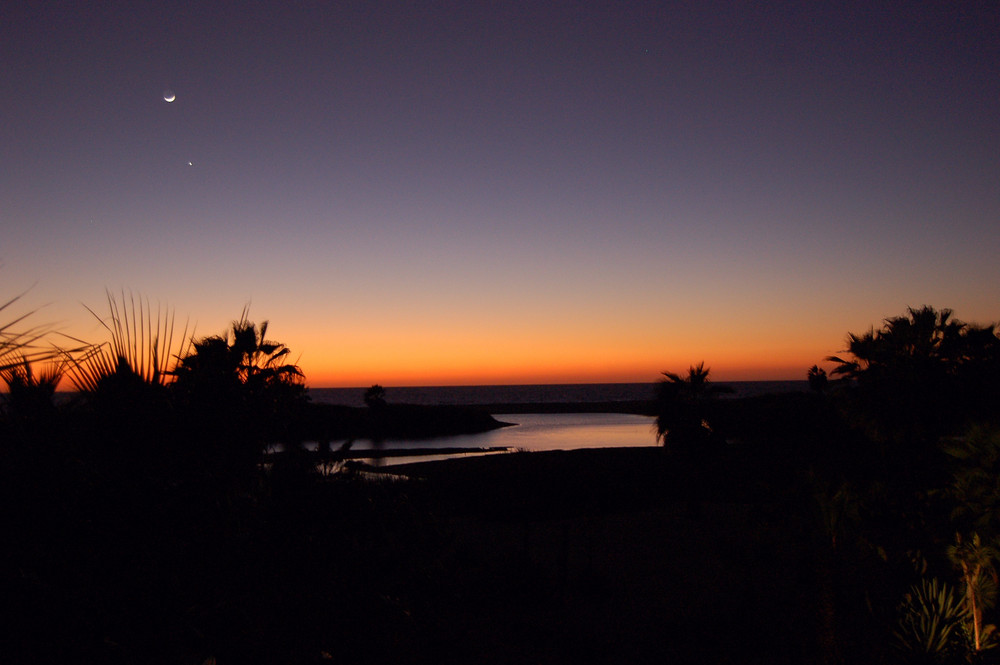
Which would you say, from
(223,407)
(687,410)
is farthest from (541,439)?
(223,407)

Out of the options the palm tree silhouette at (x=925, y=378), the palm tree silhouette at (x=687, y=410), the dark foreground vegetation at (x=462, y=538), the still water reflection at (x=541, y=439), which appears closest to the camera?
the dark foreground vegetation at (x=462, y=538)

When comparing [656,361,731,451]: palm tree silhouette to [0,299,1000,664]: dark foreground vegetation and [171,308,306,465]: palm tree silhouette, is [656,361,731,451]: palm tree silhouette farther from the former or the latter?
[171,308,306,465]: palm tree silhouette

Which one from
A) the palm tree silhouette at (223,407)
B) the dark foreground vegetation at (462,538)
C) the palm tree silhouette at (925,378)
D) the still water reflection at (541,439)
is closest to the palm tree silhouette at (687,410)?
the dark foreground vegetation at (462,538)

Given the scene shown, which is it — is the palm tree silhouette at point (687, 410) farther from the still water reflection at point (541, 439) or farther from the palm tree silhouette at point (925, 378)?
the still water reflection at point (541, 439)

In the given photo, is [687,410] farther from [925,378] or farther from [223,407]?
[223,407]

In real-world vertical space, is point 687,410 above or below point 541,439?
above

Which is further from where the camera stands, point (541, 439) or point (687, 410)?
point (541, 439)

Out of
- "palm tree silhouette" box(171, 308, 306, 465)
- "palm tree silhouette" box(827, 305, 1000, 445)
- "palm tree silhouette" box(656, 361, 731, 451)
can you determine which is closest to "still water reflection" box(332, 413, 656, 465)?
"palm tree silhouette" box(656, 361, 731, 451)

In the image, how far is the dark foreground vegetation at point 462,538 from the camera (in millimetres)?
3027

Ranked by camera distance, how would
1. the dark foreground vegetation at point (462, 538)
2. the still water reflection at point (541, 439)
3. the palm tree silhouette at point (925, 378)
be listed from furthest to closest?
the still water reflection at point (541, 439) < the palm tree silhouette at point (925, 378) < the dark foreground vegetation at point (462, 538)

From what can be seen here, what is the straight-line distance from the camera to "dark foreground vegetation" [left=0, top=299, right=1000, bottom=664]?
3.03m

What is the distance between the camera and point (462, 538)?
2412 cm

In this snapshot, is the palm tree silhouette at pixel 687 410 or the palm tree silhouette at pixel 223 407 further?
the palm tree silhouette at pixel 687 410

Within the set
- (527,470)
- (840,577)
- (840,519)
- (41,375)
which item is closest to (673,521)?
(527,470)
